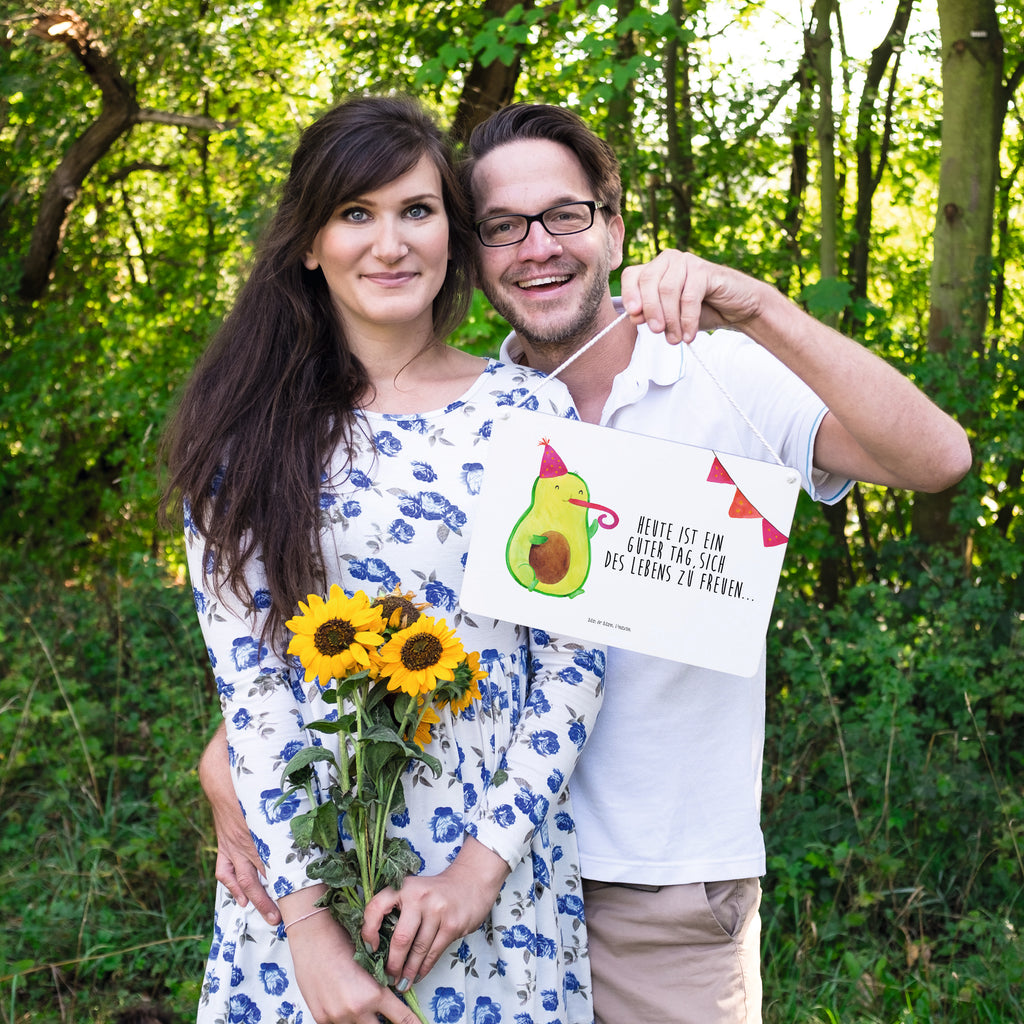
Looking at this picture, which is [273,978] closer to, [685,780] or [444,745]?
[444,745]

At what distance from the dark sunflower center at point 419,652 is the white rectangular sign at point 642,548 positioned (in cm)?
13

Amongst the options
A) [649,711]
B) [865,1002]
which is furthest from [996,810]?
[649,711]

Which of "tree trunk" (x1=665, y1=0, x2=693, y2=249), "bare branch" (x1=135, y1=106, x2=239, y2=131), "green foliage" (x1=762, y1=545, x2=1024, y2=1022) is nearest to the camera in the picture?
"green foliage" (x1=762, y1=545, x2=1024, y2=1022)

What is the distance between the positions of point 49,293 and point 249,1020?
716 cm

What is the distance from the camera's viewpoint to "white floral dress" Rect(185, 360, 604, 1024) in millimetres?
1720

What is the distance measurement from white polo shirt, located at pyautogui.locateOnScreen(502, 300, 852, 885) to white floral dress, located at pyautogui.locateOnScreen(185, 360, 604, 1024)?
0.10m

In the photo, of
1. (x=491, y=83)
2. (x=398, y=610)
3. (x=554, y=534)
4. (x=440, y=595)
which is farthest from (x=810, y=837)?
(x=491, y=83)

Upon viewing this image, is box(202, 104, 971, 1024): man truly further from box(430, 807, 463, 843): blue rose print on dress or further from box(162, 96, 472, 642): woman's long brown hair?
box(162, 96, 472, 642): woman's long brown hair

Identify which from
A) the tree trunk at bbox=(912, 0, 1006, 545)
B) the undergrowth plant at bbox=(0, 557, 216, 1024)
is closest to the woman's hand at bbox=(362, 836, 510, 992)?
the undergrowth plant at bbox=(0, 557, 216, 1024)

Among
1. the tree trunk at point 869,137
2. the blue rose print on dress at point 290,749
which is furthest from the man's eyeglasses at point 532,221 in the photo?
the tree trunk at point 869,137

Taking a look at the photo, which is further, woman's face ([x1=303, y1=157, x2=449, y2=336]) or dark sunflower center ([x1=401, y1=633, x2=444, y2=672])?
woman's face ([x1=303, y1=157, x2=449, y2=336])

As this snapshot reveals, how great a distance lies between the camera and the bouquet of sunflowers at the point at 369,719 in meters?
1.52

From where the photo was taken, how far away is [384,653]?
4.99 feet

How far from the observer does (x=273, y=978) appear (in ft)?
5.86
